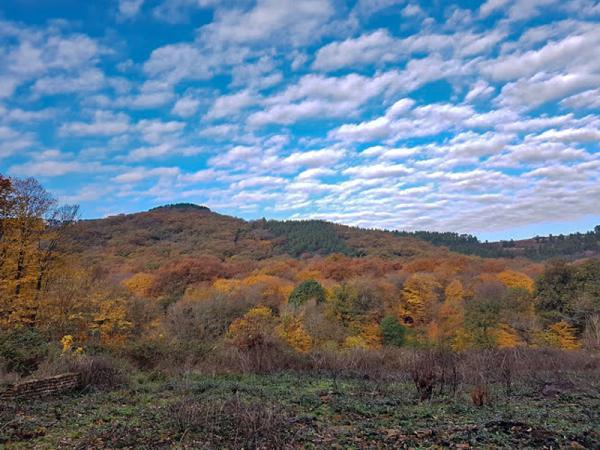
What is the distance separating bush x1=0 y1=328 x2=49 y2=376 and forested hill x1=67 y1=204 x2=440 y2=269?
6020 centimetres

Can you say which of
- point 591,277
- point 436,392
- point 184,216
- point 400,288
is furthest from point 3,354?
point 184,216

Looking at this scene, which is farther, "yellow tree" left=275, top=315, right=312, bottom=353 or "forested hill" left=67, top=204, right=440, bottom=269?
"forested hill" left=67, top=204, right=440, bottom=269

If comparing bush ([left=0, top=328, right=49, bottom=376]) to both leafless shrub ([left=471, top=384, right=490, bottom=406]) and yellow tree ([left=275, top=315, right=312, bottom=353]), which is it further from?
yellow tree ([left=275, top=315, right=312, bottom=353])

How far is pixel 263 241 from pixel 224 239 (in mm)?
10259

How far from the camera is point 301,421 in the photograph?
881 centimetres

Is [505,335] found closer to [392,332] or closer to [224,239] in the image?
[392,332]

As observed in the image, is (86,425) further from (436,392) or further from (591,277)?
(591,277)

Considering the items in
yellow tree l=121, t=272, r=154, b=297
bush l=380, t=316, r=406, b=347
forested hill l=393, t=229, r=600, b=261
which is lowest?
bush l=380, t=316, r=406, b=347

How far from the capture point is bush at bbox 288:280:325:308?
46312 mm

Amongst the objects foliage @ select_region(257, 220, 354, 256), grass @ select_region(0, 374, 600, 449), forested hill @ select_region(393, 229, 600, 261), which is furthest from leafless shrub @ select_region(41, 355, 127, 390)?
forested hill @ select_region(393, 229, 600, 261)

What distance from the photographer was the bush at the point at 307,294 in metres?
46.3

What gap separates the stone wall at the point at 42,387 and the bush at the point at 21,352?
300 centimetres

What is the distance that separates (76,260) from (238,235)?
90.4 m

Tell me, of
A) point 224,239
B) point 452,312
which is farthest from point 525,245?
point 452,312
